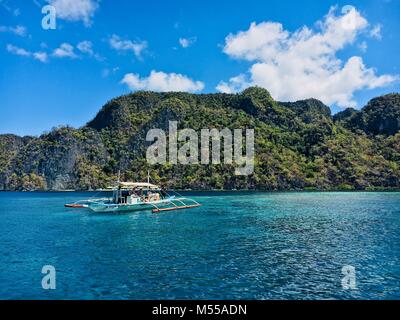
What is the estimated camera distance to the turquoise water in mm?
21906

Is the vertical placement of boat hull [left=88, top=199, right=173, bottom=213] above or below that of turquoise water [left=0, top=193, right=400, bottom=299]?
above

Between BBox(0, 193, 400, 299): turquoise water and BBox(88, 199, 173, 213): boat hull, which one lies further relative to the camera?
BBox(88, 199, 173, 213): boat hull

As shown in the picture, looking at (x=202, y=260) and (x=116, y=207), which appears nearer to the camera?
(x=202, y=260)

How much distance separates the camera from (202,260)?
2894cm

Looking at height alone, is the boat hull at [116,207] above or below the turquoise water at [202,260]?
above

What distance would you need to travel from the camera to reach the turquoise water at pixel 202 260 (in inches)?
862

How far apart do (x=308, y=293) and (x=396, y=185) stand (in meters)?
190

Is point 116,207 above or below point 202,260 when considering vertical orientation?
above

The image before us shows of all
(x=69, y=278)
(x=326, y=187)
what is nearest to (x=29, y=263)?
(x=69, y=278)

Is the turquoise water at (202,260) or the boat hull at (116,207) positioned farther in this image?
the boat hull at (116,207)
